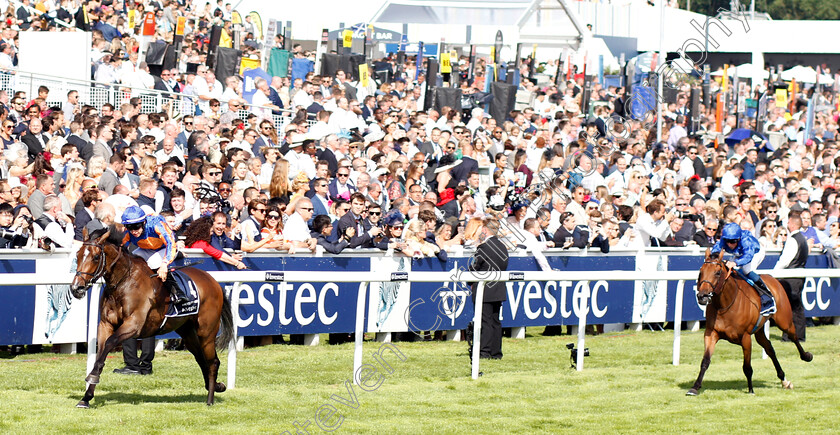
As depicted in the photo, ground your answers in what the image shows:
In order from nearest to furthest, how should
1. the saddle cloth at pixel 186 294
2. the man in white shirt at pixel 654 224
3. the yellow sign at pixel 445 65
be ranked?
Answer: the saddle cloth at pixel 186 294 → the man in white shirt at pixel 654 224 → the yellow sign at pixel 445 65

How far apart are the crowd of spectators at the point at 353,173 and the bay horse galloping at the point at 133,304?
2071mm

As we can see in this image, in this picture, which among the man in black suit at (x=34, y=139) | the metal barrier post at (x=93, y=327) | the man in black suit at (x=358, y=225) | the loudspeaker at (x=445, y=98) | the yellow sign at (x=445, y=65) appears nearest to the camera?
the metal barrier post at (x=93, y=327)

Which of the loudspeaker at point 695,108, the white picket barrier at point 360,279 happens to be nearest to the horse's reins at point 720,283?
the white picket barrier at point 360,279

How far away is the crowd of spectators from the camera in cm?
1120

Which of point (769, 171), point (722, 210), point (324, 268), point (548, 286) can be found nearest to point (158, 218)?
point (324, 268)

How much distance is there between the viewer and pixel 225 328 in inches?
333

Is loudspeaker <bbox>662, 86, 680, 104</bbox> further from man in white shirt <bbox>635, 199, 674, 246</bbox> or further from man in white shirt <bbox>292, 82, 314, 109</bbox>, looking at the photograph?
→ man in white shirt <bbox>635, 199, 674, 246</bbox>

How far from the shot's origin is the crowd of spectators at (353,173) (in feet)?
36.8

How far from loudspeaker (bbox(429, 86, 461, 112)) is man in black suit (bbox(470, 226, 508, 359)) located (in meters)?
9.64

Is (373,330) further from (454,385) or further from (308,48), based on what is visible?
(308,48)

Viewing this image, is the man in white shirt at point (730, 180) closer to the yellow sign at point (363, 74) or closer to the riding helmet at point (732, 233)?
the yellow sign at point (363, 74)

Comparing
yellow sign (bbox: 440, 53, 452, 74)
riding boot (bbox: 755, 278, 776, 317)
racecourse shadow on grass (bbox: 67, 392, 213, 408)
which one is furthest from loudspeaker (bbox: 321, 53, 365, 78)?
racecourse shadow on grass (bbox: 67, 392, 213, 408)

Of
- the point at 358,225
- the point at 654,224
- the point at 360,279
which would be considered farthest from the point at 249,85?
the point at 360,279

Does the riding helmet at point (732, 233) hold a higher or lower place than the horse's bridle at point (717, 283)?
higher
